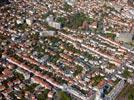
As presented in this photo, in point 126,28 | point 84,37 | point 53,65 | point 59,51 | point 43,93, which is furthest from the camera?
point 126,28

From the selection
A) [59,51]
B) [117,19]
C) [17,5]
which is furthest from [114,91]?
[17,5]

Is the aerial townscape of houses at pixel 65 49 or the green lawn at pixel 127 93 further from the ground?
the aerial townscape of houses at pixel 65 49

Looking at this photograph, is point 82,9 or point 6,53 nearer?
point 6,53

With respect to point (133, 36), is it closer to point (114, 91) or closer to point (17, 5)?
point (114, 91)

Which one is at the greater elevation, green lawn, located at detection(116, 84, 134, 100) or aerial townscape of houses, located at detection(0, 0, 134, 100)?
aerial townscape of houses, located at detection(0, 0, 134, 100)

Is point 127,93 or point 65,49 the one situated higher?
point 65,49

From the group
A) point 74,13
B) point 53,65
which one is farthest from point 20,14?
point 53,65

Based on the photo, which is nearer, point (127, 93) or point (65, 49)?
point (127, 93)

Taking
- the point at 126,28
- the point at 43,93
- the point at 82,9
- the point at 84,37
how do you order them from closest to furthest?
the point at 43,93
the point at 84,37
the point at 126,28
the point at 82,9
